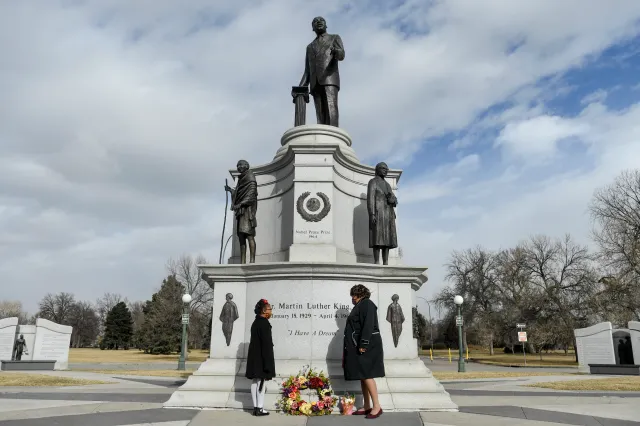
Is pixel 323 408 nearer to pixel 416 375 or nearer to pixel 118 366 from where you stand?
pixel 416 375

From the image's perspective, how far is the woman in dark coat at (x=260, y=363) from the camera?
6617mm

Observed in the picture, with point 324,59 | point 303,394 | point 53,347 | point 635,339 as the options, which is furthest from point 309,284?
point 53,347

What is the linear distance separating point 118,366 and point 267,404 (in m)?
23.8

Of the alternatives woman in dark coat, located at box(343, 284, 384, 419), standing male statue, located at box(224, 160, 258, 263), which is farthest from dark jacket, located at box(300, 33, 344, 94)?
woman in dark coat, located at box(343, 284, 384, 419)

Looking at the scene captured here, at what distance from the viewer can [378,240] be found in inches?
366

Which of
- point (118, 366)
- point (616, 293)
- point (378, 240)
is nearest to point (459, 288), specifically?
point (616, 293)

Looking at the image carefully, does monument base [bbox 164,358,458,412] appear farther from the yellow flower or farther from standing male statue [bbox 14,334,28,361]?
standing male statue [bbox 14,334,28,361]

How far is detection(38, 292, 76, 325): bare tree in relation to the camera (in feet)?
320

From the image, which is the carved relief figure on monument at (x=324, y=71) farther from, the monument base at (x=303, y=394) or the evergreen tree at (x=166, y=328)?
the evergreen tree at (x=166, y=328)

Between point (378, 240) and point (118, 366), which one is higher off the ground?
point (378, 240)

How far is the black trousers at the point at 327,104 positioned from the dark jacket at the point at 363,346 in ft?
20.7

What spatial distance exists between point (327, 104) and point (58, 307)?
106 metres

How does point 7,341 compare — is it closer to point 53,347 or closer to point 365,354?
point 53,347

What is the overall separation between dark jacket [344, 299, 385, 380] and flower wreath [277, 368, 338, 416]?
23.4 inches
